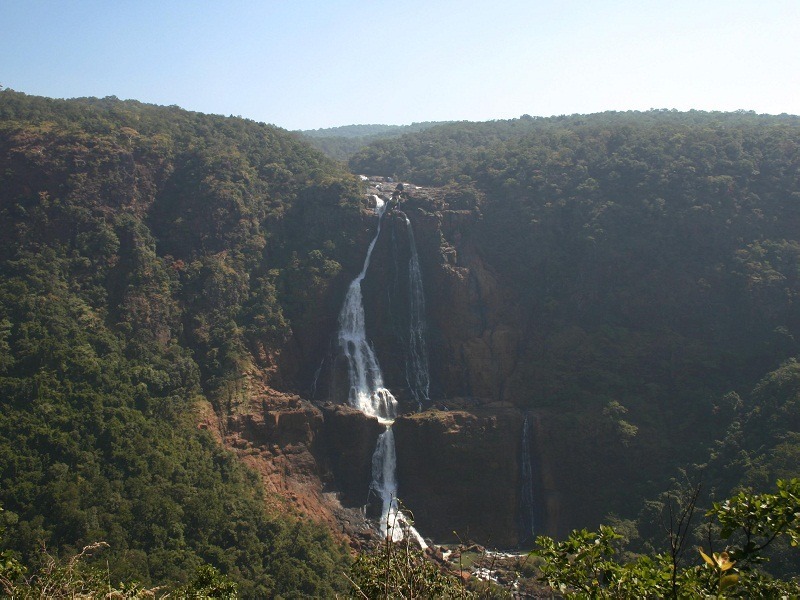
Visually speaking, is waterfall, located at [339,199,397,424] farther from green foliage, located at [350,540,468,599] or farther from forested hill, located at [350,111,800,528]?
green foliage, located at [350,540,468,599]

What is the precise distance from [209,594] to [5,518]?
13.1 m

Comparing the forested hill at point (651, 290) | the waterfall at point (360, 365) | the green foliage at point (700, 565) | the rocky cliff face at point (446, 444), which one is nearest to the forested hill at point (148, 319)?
Result: the waterfall at point (360, 365)

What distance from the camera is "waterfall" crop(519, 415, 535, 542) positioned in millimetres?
29797

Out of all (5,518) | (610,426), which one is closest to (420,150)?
(610,426)

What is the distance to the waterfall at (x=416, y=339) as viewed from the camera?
35.0 meters

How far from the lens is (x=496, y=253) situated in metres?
39.8

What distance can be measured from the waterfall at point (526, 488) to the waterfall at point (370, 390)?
5289 millimetres

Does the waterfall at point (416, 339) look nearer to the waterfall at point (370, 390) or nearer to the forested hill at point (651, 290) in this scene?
the waterfall at point (370, 390)

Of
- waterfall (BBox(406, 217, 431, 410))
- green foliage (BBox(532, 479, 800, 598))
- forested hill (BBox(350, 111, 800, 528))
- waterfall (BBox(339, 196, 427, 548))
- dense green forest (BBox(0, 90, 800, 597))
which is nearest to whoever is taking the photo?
green foliage (BBox(532, 479, 800, 598))

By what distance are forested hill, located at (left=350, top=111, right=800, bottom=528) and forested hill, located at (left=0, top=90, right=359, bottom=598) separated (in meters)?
12.2

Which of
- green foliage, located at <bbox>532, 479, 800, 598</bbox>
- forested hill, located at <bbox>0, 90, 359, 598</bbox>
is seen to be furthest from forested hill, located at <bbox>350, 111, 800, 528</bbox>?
green foliage, located at <bbox>532, 479, 800, 598</bbox>

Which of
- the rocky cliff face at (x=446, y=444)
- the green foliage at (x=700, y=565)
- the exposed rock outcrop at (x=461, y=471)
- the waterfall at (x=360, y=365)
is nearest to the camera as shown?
the green foliage at (x=700, y=565)

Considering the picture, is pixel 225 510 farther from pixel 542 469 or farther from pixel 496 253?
pixel 496 253

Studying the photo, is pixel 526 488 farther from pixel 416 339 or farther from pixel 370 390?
pixel 416 339
